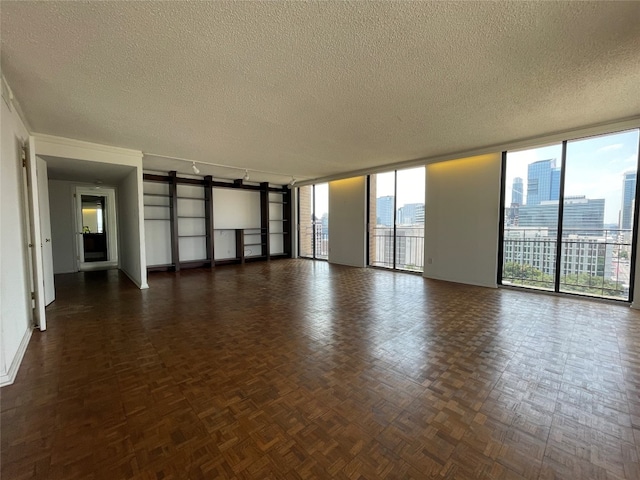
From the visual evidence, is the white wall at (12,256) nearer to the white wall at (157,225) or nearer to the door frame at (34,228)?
the door frame at (34,228)

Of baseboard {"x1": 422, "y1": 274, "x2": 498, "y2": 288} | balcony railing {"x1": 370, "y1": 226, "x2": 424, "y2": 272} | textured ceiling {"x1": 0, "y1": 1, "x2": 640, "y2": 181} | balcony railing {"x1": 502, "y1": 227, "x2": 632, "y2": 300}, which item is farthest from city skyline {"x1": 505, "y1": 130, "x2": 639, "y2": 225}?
balcony railing {"x1": 370, "y1": 226, "x2": 424, "y2": 272}

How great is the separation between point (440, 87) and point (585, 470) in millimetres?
3092

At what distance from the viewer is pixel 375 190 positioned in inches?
302

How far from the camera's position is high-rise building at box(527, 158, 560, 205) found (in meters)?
4.57

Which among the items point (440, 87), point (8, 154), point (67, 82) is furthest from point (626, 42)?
point (8, 154)

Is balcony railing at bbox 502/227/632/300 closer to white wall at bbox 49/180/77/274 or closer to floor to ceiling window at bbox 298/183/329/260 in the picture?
floor to ceiling window at bbox 298/183/329/260

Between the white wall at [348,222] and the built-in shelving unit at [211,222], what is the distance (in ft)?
7.32

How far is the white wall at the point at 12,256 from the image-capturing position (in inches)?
87.6

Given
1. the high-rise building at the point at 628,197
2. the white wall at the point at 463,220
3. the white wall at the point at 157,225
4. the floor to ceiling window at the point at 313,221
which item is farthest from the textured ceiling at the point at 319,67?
the floor to ceiling window at the point at 313,221

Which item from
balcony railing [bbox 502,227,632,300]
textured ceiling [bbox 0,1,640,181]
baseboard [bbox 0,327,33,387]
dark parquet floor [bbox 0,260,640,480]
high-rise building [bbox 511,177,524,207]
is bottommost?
A: dark parquet floor [bbox 0,260,640,480]

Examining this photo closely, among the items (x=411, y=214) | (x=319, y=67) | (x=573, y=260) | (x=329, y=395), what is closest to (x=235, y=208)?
(x=411, y=214)

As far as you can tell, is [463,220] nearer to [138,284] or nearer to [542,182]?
[542,182]

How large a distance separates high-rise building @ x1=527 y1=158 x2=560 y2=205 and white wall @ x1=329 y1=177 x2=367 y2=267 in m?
3.74

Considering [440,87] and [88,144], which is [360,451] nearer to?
[440,87]
